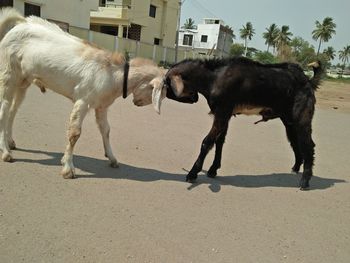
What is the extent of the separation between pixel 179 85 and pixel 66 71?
1499 millimetres

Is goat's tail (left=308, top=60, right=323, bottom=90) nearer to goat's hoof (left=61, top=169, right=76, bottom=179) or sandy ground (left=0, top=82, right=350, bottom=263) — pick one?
sandy ground (left=0, top=82, right=350, bottom=263)

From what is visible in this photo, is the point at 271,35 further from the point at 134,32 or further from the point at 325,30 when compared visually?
the point at 134,32

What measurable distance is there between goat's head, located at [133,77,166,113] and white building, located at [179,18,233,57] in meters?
61.6

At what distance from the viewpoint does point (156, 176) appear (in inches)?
221

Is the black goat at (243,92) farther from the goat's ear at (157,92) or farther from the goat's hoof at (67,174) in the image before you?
the goat's hoof at (67,174)

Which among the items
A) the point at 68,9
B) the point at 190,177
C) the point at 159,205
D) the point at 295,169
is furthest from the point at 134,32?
the point at 159,205

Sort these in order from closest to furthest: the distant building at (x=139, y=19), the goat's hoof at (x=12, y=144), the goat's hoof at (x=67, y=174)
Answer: the goat's hoof at (x=67, y=174) → the goat's hoof at (x=12, y=144) → the distant building at (x=139, y=19)

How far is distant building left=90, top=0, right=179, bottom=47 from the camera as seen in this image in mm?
39688

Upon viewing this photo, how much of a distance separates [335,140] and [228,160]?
4.40 m

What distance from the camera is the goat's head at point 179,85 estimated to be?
5352 mm

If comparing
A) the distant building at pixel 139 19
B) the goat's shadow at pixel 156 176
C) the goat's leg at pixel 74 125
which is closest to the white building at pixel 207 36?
the distant building at pixel 139 19

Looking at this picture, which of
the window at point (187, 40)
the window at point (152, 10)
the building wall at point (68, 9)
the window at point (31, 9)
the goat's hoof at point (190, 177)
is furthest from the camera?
the window at point (187, 40)

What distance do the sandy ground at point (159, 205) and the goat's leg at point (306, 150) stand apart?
0.56ft

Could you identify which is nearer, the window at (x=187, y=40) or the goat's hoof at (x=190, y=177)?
the goat's hoof at (x=190, y=177)
